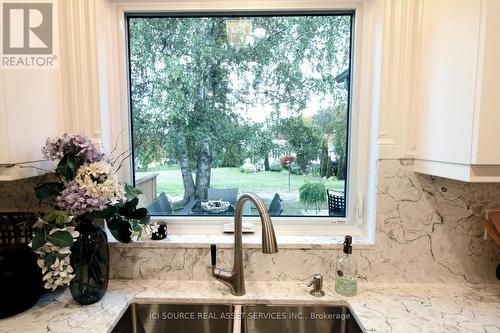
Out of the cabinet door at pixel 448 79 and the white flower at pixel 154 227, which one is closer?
the cabinet door at pixel 448 79

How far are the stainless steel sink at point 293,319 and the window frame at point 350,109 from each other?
32 cm

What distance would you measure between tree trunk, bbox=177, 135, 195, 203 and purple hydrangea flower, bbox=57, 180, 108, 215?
460 millimetres

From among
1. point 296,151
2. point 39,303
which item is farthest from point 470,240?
point 39,303

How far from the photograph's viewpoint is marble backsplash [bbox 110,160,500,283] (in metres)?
1.11

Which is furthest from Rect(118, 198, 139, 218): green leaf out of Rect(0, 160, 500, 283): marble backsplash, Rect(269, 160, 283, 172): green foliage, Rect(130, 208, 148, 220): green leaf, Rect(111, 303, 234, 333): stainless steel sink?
Rect(269, 160, 283, 172): green foliage

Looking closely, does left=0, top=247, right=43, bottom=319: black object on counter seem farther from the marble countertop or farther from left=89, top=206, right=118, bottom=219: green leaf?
left=89, top=206, right=118, bottom=219: green leaf

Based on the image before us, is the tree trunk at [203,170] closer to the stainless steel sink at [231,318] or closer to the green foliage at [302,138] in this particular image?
the green foliage at [302,138]

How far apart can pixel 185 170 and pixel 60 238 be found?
22.2 inches

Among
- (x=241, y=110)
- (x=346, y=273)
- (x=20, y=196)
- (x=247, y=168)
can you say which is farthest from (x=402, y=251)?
(x=20, y=196)

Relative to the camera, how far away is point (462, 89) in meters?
0.85

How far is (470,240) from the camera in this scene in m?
1.12

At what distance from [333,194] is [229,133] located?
0.54m

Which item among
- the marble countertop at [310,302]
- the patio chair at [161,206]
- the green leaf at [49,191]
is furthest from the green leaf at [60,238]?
the patio chair at [161,206]

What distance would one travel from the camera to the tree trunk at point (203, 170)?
4.25 ft
